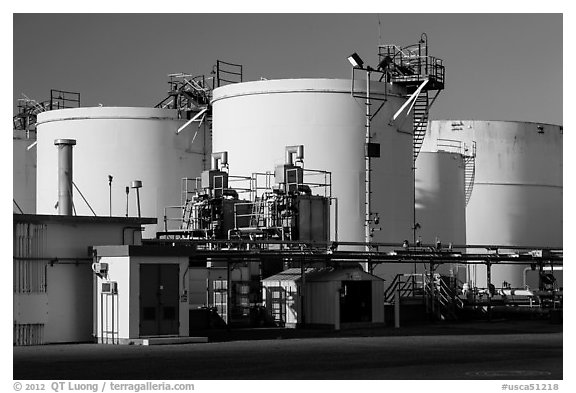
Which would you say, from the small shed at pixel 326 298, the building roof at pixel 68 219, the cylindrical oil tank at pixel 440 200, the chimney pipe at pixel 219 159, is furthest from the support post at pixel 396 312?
the building roof at pixel 68 219

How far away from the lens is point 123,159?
50.0m

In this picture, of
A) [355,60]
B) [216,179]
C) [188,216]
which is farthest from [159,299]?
[355,60]

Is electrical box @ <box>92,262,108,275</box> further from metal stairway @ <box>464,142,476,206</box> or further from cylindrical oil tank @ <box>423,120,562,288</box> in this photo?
cylindrical oil tank @ <box>423,120,562,288</box>

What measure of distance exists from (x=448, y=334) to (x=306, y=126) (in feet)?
37.7

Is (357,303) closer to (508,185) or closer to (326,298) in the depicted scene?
(326,298)

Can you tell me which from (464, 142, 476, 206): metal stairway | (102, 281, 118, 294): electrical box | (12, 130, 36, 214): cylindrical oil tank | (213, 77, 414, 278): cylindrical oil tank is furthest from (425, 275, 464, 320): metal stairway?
(12, 130, 36, 214): cylindrical oil tank

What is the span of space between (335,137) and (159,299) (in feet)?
44.5

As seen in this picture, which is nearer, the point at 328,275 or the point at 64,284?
the point at 64,284

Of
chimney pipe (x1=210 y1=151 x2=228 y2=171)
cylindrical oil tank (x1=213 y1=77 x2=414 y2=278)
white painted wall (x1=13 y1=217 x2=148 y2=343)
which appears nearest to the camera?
white painted wall (x1=13 y1=217 x2=148 y2=343)

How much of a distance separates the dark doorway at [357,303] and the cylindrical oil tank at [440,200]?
9011mm

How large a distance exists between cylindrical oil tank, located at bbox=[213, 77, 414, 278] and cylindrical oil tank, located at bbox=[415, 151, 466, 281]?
428cm

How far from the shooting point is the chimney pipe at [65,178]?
118 feet

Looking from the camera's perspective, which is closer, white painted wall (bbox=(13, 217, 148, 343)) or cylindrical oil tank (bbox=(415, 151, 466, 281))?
white painted wall (bbox=(13, 217, 148, 343))

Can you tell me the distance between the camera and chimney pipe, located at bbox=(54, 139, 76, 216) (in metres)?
36.0
